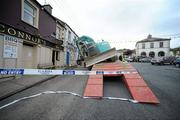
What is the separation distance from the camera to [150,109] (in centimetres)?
364

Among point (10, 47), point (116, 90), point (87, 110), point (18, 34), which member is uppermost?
point (18, 34)

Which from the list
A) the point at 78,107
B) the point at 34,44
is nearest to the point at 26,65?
the point at 34,44

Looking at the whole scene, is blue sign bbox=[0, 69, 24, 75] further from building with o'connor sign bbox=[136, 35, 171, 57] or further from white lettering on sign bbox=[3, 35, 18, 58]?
building with o'connor sign bbox=[136, 35, 171, 57]

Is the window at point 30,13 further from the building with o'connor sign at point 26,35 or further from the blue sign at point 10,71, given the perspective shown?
the blue sign at point 10,71

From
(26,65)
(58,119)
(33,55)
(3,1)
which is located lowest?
(58,119)

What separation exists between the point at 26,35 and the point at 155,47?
46102mm

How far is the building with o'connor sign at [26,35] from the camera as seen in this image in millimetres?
6984

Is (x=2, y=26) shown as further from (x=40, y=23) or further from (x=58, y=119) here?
(x=58, y=119)

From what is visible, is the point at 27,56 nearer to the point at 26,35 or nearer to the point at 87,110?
the point at 26,35

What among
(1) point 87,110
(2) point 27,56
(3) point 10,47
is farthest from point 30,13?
(1) point 87,110

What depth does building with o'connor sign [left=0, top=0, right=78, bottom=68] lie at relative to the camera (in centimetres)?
698

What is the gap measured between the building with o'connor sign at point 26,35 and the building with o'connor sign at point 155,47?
41.4 m

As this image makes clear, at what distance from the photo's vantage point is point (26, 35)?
28.4ft

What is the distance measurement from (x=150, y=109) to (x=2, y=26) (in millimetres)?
8066
